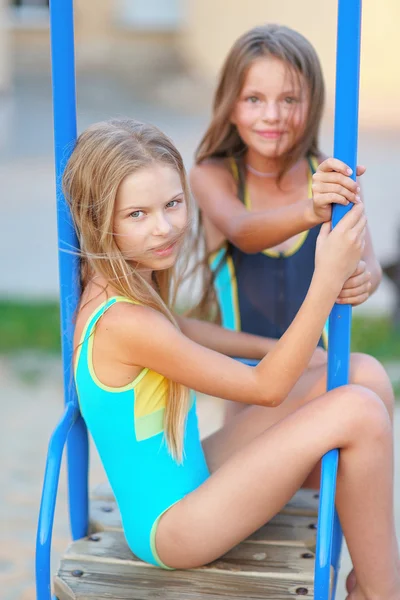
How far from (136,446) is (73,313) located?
298 mm

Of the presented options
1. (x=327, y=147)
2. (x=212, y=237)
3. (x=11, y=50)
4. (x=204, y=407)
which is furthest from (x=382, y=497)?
(x=11, y=50)

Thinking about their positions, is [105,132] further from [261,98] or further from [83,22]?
[83,22]

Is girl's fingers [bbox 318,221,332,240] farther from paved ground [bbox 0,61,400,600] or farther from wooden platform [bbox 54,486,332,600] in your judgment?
paved ground [bbox 0,61,400,600]

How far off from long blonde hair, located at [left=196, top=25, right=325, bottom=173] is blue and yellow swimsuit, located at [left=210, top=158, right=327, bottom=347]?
0.21 ft

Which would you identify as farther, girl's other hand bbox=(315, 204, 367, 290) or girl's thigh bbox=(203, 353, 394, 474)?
girl's thigh bbox=(203, 353, 394, 474)

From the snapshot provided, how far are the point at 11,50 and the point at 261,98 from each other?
1337 centimetres

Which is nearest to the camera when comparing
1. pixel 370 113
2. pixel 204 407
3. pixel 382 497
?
pixel 382 497

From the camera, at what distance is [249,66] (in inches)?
85.5

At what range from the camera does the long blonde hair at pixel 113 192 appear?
1.70 m

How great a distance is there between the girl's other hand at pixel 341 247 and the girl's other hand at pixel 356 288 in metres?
0.04

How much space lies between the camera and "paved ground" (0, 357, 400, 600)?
2.83 metres

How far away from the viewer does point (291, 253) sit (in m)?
2.29

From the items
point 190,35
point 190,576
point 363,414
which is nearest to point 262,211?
point 363,414

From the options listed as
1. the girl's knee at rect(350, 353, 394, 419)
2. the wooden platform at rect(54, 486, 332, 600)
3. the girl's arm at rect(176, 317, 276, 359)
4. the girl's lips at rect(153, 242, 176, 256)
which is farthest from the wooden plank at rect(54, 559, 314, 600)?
the girl's lips at rect(153, 242, 176, 256)
